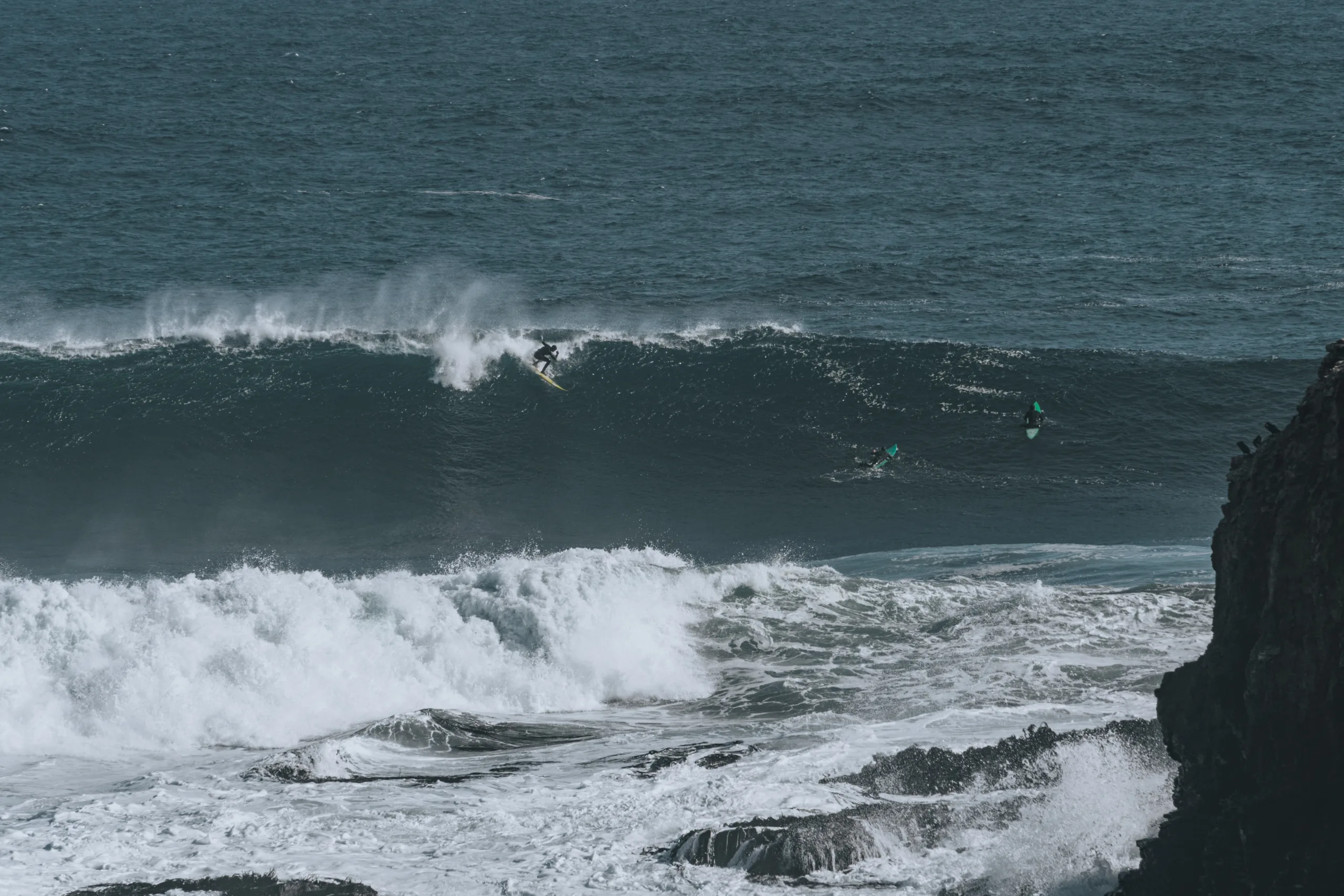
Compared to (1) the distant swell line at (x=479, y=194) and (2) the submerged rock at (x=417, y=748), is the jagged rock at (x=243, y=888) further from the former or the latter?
(1) the distant swell line at (x=479, y=194)

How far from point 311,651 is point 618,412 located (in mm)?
17565

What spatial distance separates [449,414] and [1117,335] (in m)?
20.6

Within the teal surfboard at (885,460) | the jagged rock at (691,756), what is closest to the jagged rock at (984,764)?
the jagged rock at (691,756)

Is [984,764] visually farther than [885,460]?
No

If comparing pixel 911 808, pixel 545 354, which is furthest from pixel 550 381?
pixel 911 808

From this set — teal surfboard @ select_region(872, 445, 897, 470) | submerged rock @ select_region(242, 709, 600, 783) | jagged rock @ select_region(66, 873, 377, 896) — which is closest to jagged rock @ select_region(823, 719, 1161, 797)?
submerged rock @ select_region(242, 709, 600, 783)

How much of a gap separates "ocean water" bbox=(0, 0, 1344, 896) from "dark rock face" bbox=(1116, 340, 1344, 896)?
224 centimetres

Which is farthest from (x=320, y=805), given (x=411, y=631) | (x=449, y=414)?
(x=449, y=414)

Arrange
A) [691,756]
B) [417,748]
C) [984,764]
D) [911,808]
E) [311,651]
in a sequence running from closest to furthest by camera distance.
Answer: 1. [911,808]
2. [984,764]
3. [691,756]
4. [417,748]
5. [311,651]

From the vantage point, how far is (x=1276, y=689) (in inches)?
719

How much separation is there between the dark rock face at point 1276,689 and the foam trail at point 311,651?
12.5 m

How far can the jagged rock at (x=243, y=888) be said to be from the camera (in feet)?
69.7

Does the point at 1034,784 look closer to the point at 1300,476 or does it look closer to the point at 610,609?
the point at 1300,476

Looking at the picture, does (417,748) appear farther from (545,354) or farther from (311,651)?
(545,354)
